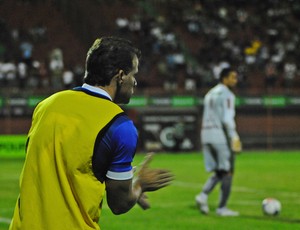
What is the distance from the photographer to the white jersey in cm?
1276

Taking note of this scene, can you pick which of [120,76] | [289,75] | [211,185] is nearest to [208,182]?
[211,185]

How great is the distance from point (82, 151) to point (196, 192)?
12.1m

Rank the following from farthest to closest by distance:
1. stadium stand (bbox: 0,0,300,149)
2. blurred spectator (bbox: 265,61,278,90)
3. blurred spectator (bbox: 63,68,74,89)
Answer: blurred spectator (bbox: 265,61,278,90) → stadium stand (bbox: 0,0,300,149) → blurred spectator (bbox: 63,68,74,89)

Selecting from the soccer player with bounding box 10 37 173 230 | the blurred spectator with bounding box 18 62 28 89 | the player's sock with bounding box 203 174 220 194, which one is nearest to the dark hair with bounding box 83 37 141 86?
the soccer player with bounding box 10 37 173 230

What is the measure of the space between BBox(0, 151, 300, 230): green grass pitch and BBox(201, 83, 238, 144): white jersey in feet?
4.00

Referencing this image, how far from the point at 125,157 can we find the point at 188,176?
15431mm

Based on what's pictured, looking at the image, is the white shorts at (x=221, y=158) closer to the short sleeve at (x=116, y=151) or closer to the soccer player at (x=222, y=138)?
the soccer player at (x=222, y=138)

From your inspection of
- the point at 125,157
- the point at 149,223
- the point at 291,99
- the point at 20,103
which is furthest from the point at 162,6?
the point at 125,157

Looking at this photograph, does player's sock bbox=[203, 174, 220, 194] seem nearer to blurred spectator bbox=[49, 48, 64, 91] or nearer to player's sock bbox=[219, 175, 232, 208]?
player's sock bbox=[219, 175, 232, 208]

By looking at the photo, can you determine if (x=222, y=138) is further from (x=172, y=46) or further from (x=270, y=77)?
(x=172, y=46)

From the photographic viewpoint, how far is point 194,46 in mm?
34719

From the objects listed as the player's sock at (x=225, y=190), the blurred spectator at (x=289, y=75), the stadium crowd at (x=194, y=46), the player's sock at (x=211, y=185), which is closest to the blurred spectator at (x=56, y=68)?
the stadium crowd at (x=194, y=46)

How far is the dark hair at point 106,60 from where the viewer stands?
4246 mm

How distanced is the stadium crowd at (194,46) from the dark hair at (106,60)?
24.1 m
